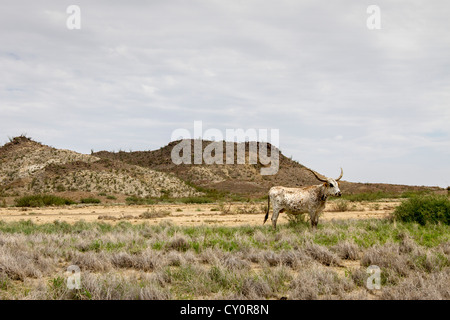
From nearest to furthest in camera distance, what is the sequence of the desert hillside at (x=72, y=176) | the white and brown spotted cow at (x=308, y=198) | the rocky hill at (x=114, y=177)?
Result: the white and brown spotted cow at (x=308, y=198)
the desert hillside at (x=72, y=176)
the rocky hill at (x=114, y=177)

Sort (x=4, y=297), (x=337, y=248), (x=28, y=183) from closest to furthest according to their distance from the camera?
(x=4, y=297), (x=337, y=248), (x=28, y=183)

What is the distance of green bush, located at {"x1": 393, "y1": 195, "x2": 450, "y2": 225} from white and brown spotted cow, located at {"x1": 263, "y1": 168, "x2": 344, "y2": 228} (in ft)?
14.7

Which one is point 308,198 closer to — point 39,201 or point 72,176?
point 39,201

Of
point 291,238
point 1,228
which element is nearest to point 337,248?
point 291,238

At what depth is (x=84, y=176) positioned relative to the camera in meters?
53.4

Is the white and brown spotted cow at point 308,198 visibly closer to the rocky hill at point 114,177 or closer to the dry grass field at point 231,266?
the dry grass field at point 231,266

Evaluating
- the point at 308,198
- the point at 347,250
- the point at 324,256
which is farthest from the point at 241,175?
the point at 324,256

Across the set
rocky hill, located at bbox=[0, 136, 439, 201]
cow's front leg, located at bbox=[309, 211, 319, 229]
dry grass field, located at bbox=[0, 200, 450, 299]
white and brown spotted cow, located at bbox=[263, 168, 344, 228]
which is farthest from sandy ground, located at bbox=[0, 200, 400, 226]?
rocky hill, located at bbox=[0, 136, 439, 201]

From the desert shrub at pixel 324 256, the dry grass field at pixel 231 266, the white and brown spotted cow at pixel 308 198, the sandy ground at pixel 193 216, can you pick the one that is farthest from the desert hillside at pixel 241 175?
the desert shrub at pixel 324 256

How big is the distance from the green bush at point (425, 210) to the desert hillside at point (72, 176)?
37.4 m

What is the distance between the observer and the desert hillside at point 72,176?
4994 cm
